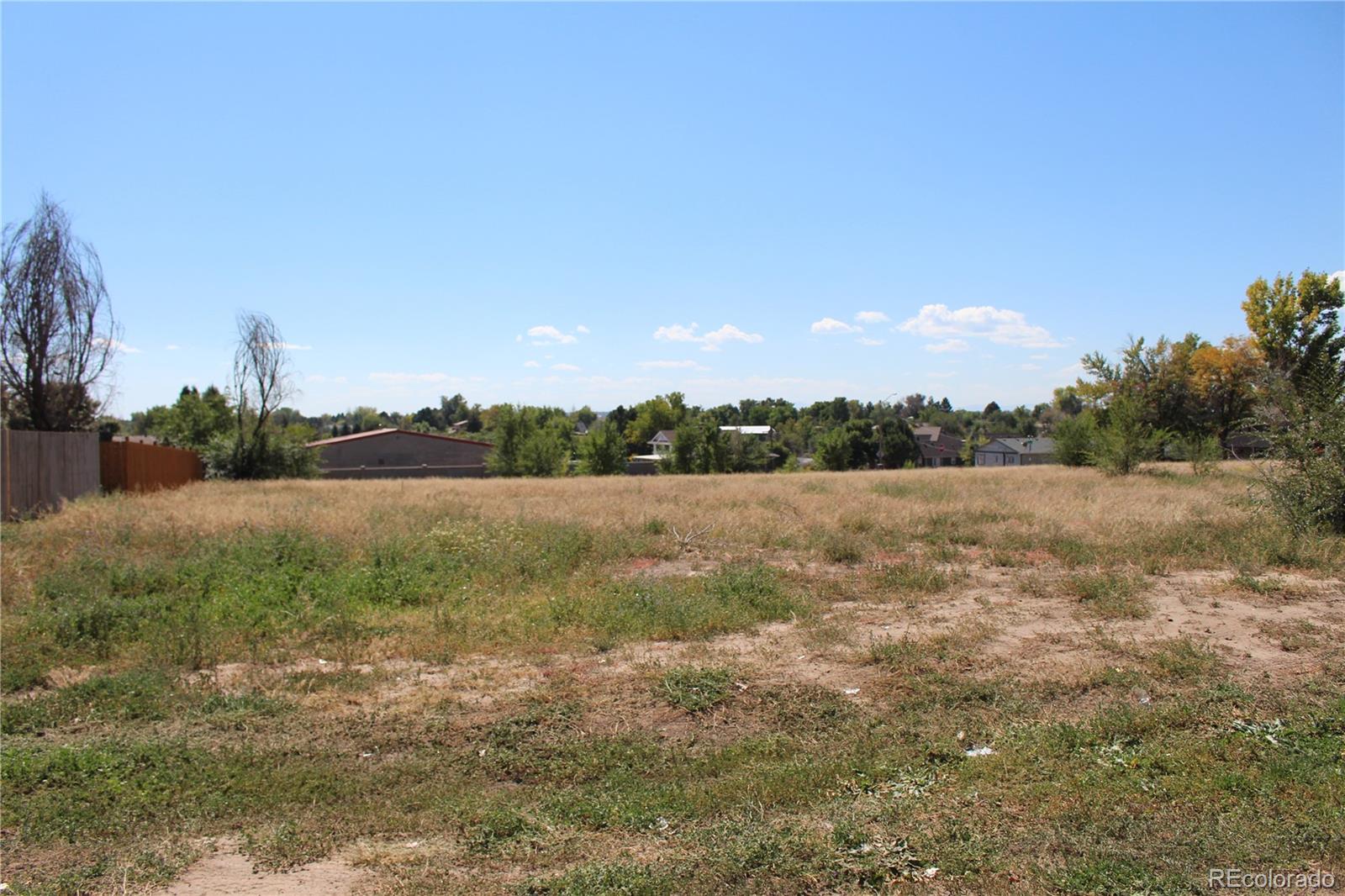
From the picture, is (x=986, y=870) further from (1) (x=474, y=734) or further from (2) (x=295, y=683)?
(2) (x=295, y=683)

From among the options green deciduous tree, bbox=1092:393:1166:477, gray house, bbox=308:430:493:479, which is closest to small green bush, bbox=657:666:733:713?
green deciduous tree, bbox=1092:393:1166:477

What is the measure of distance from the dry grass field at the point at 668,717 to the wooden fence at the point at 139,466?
35.5 ft

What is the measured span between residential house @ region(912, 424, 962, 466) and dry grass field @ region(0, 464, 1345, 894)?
8470 centimetres

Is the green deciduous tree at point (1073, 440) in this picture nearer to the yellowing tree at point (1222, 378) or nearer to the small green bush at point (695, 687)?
the yellowing tree at point (1222, 378)

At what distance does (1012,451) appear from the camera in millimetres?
86375

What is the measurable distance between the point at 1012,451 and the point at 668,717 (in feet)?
289

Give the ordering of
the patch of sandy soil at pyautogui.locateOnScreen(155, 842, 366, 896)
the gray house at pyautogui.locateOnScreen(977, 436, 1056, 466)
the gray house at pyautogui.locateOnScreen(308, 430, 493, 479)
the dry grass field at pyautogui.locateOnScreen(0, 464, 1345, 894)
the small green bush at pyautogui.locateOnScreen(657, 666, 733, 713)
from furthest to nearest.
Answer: the gray house at pyautogui.locateOnScreen(977, 436, 1056, 466) < the gray house at pyautogui.locateOnScreen(308, 430, 493, 479) < the small green bush at pyautogui.locateOnScreen(657, 666, 733, 713) < the dry grass field at pyautogui.locateOnScreen(0, 464, 1345, 894) < the patch of sandy soil at pyautogui.locateOnScreen(155, 842, 366, 896)

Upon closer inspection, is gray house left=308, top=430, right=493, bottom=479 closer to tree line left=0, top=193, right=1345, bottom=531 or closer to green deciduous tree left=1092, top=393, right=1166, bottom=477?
tree line left=0, top=193, right=1345, bottom=531

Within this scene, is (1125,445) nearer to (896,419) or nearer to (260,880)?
(260,880)

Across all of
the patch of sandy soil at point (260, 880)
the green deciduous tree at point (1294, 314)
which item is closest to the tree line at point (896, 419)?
the green deciduous tree at point (1294, 314)

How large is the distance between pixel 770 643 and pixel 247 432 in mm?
38178

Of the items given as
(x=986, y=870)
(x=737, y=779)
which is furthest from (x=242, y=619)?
(x=986, y=870)

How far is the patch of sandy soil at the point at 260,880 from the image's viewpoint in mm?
3836

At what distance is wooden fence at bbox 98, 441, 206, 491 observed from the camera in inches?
880
